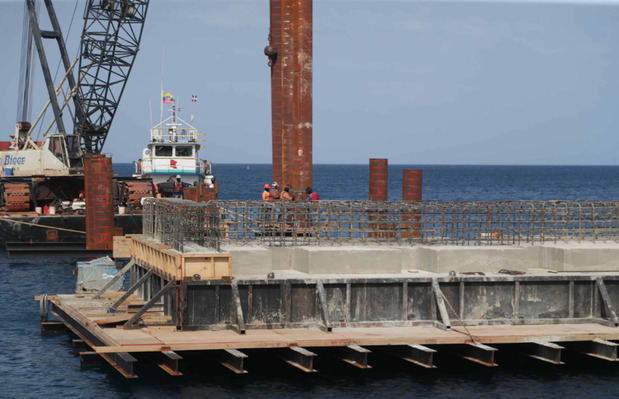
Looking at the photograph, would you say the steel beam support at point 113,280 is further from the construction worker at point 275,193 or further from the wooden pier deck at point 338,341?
the construction worker at point 275,193

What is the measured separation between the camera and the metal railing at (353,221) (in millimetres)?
24828

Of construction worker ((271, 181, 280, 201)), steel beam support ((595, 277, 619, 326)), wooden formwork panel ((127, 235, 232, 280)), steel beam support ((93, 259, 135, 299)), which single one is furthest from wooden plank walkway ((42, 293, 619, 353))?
construction worker ((271, 181, 280, 201))

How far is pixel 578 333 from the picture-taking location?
22156 mm

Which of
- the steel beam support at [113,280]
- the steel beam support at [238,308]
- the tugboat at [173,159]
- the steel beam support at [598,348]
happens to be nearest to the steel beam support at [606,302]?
the steel beam support at [598,348]

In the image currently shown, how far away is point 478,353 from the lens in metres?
21.4

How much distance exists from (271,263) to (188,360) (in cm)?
341

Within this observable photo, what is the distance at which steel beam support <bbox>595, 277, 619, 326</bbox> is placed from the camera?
23188 mm

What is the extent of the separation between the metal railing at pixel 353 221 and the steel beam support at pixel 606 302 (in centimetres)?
291

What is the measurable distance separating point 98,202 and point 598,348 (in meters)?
28.3

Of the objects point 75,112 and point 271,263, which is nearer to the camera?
point 271,263

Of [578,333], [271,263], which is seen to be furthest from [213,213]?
[578,333]

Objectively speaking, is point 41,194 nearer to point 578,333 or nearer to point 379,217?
point 379,217

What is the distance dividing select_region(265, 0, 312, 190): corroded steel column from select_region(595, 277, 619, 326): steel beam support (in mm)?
12332

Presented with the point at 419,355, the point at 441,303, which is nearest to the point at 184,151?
the point at 441,303
